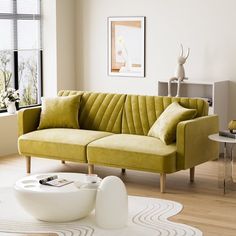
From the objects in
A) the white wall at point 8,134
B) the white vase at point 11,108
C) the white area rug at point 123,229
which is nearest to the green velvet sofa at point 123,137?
the white area rug at point 123,229

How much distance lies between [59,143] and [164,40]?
87.0 inches

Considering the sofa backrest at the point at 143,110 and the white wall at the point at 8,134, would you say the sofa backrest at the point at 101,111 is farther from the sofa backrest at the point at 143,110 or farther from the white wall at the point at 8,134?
the white wall at the point at 8,134

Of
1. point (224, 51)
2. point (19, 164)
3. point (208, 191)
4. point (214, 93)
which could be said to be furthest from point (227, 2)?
point (19, 164)

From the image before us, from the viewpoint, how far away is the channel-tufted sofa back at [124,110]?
20.9ft

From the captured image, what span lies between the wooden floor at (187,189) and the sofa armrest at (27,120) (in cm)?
44

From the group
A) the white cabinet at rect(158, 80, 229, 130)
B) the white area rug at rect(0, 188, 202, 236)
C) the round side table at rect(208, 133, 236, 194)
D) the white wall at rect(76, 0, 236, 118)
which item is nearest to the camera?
the white area rug at rect(0, 188, 202, 236)

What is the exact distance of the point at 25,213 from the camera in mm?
5082

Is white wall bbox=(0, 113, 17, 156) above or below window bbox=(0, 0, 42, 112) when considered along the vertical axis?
below

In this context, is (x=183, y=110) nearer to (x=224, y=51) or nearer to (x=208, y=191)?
(x=208, y=191)

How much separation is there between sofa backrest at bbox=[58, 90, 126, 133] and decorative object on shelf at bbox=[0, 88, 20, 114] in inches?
42.9

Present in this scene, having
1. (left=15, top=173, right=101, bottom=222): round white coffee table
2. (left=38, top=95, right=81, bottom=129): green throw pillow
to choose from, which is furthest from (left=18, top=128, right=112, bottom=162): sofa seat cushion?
(left=15, top=173, right=101, bottom=222): round white coffee table

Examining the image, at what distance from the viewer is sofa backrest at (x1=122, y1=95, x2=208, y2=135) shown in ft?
20.9

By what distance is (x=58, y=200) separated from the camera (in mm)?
4637

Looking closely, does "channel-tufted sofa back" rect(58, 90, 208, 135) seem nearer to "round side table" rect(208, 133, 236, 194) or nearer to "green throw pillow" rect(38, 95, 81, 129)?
"green throw pillow" rect(38, 95, 81, 129)
